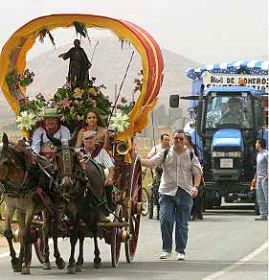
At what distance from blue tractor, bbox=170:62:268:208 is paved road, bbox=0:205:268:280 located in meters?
4.72

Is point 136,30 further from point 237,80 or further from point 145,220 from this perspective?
point 237,80

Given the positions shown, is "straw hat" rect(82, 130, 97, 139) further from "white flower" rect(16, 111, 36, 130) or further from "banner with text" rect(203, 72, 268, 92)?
"banner with text" rect(203, 72, 268, 92)

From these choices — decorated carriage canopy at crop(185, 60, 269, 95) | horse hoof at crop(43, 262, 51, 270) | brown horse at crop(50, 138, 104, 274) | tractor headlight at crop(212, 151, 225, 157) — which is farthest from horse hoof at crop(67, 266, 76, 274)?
decorated carriage canopy at crop(185, 60, 269, 95)

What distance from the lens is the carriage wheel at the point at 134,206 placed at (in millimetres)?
16453

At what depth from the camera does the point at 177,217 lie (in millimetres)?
17172

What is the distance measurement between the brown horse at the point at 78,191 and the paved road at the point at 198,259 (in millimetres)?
445

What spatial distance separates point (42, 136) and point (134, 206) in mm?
1858

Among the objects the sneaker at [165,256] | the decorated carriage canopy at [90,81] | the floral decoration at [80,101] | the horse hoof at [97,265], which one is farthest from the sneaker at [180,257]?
the floral decoration at [80,101]

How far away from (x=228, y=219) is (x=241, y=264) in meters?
10.1

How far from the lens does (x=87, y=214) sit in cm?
1524

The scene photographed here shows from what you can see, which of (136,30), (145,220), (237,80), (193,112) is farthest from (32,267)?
(237,80)

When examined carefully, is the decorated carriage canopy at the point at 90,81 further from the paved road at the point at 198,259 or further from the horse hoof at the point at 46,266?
the horse hoof at the point at 46,266

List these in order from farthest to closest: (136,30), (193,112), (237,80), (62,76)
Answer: (237,80) < (193,112) < (62,76) < (136,30)

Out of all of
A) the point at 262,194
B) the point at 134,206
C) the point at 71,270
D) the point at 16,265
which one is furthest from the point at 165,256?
the point at 262,194
